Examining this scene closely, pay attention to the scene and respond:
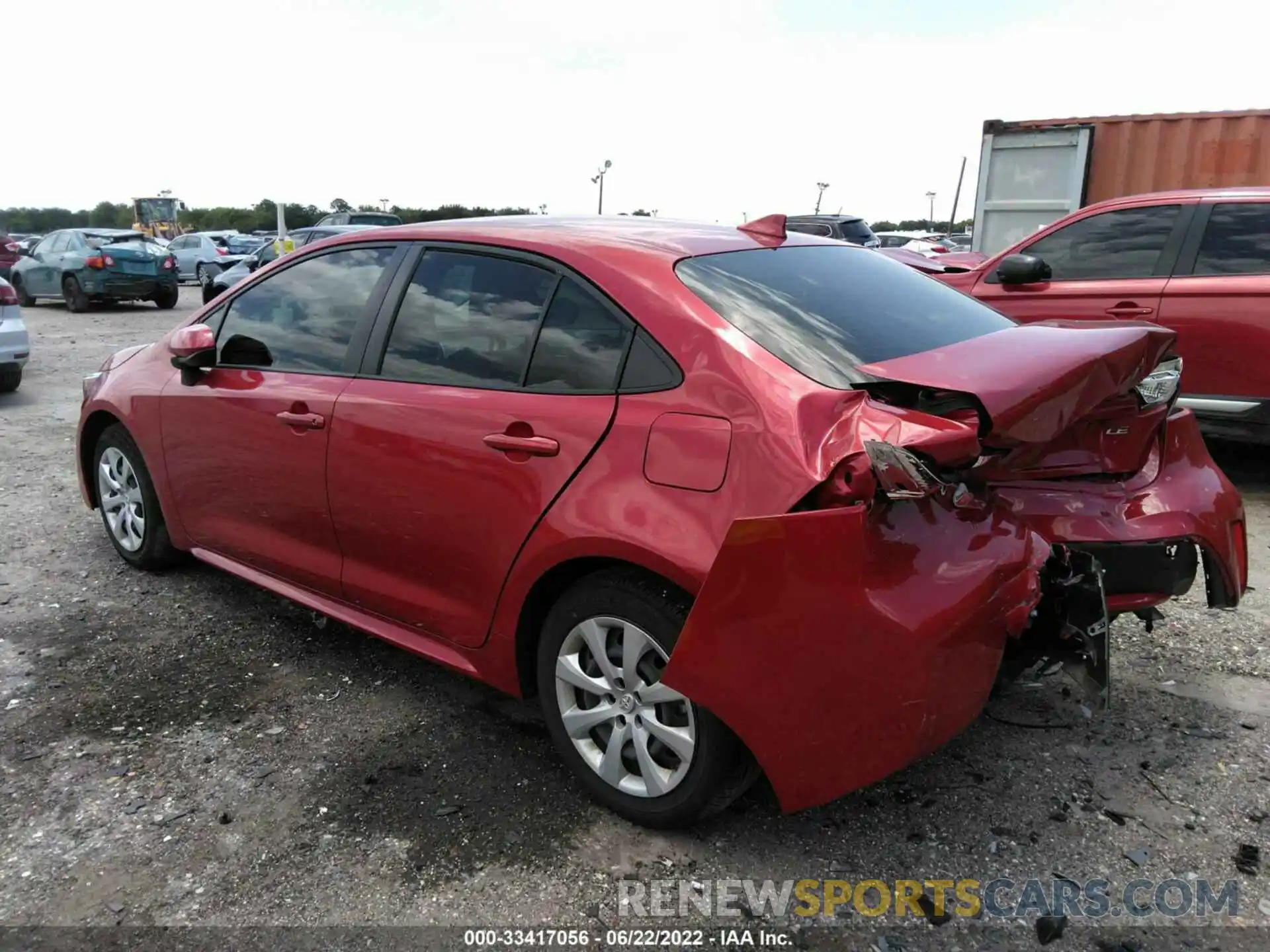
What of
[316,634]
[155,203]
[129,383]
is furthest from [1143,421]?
[155,203]

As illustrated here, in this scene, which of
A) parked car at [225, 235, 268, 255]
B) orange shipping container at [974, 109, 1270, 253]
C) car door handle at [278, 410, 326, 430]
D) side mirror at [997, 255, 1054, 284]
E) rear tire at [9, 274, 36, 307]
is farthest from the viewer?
parked car at [225, 235, 268, 255]

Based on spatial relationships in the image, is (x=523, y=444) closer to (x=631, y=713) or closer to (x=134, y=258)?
(x=631, y=713)

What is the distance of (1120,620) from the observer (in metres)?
4.02

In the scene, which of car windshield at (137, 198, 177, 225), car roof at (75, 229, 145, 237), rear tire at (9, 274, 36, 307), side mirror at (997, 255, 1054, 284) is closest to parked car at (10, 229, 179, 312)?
car roof at (75, 229, 145, 237)

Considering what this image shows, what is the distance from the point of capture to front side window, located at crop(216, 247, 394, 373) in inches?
134

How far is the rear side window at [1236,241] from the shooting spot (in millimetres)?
5559

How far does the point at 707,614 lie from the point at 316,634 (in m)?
2.29

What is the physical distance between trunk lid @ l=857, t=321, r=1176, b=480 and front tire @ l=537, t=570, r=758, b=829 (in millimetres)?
792

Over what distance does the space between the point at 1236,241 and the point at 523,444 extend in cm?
499

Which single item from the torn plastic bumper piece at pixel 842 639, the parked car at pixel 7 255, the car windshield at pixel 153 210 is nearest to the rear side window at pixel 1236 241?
the torn plastic bumper piece at pixel 842 639

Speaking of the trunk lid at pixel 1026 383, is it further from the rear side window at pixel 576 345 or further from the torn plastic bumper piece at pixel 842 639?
the rear side window at pixel 576 345

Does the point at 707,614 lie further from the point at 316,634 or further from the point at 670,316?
the point at 316,634

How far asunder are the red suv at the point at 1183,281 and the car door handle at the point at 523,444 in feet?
12.8

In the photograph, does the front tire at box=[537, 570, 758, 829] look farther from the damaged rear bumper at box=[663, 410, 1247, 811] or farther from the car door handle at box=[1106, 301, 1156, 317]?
the car door handle at box=[1106, 301, 1156, 317]
